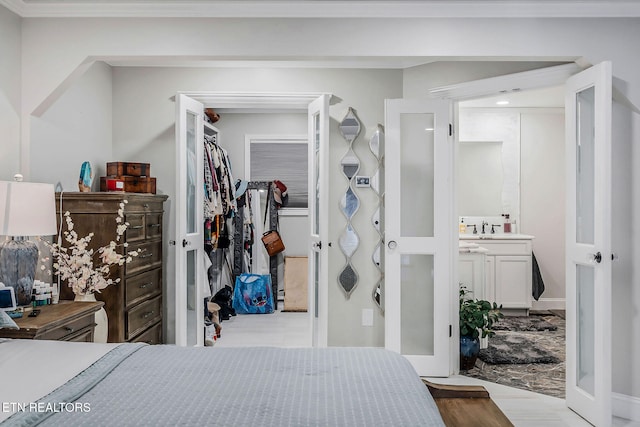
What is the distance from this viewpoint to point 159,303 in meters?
4.22

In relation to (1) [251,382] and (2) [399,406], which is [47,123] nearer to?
(1) [251,382]

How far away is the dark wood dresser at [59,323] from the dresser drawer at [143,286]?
73 centimetres

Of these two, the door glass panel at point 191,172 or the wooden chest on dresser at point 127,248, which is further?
the door glass panel at point 191,172

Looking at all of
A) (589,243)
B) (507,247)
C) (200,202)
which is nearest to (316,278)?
(200,202)

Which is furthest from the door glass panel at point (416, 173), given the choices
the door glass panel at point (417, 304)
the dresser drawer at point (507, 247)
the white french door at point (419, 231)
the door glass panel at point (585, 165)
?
the dresser drawer at point (507, 247)

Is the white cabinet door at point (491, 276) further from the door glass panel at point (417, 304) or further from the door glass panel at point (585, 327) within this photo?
the door glass panel at point (585, 327)

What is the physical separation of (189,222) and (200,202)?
23 centimetres

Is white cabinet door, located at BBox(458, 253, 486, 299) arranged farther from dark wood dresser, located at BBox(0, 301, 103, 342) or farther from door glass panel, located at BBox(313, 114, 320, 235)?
dark wood dresser, located at BBox(0, 301, 103, 342)

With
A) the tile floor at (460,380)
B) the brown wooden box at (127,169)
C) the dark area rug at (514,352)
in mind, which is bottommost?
the tile floor at (460,380)

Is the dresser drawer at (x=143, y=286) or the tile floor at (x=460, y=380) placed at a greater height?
the dresser drawer at (x=143, y=286)

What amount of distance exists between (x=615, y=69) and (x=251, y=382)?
2.88 metres

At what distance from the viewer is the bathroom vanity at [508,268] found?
5.81 meters

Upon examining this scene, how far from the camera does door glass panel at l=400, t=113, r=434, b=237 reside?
3910 mm

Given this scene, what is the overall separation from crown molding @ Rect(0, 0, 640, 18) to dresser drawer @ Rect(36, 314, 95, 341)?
186 cm
